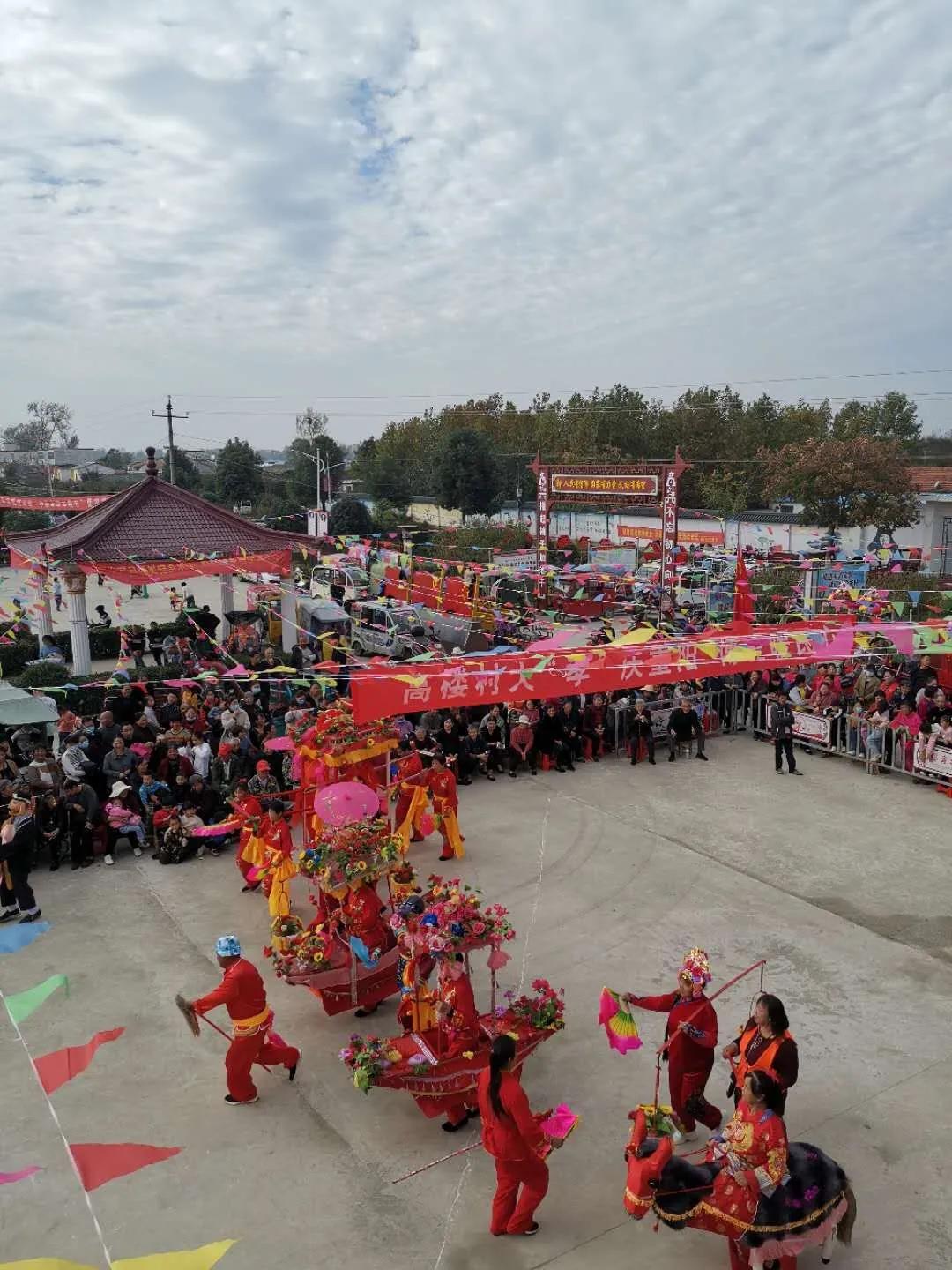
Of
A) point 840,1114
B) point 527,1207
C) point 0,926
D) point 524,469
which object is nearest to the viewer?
point 527,1207

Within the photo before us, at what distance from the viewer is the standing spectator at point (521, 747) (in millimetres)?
13953

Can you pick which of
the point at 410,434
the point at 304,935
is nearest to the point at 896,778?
the point at 304,935

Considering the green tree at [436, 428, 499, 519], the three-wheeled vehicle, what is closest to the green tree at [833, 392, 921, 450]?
the green tree at [436, 428, 499, 519]

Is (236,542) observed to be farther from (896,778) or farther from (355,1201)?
(355,1201)

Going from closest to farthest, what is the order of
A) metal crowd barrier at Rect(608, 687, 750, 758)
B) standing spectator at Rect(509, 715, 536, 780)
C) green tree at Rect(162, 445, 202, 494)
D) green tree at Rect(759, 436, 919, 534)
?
standing spectator at Rect(509, 715, 536, 780) → metal crowd barrier at Rect(608, 687, 750, 758) → green tree at Rect(759, 436, 919, 534) → green tree at Rect(162, 445, 202, 494)

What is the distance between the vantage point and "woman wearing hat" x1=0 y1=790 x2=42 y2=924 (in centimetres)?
892

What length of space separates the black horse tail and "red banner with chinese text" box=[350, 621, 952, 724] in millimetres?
4947

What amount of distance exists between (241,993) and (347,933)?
1407 millimetres

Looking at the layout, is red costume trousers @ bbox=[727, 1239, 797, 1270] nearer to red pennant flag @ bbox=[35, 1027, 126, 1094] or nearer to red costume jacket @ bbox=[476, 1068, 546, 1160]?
red costume jacket @ bbox=[476, 1068, 546, 1160]

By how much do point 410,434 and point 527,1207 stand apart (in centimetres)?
6326

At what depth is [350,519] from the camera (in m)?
49.2

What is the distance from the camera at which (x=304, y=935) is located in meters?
7.42

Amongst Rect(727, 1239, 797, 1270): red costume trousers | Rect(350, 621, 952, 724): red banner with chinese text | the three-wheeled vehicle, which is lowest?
Rect(727, 1239, 797, 1270): red costume trousers

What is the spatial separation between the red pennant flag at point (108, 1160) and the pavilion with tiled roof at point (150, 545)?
14407 mm
